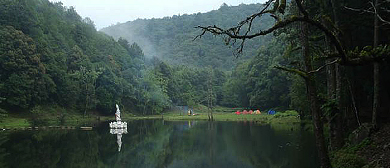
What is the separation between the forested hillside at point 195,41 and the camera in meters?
154

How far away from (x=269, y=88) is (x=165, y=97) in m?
29.4

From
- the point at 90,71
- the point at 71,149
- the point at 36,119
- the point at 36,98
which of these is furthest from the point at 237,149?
the point at 90,71

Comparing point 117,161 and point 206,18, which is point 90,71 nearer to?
point 117,161

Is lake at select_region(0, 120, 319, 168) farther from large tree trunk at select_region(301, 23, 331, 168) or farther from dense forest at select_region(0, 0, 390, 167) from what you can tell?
large tree trunk at select_region(301, 23, 331, 168)

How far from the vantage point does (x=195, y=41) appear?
540 ft

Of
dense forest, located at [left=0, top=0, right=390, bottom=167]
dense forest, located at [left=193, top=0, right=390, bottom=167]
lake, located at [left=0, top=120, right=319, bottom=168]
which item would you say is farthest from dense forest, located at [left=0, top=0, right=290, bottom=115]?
dense forest, located at [left=193, top=0, right=390, bottom=167]

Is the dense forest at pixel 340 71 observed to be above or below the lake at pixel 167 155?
above

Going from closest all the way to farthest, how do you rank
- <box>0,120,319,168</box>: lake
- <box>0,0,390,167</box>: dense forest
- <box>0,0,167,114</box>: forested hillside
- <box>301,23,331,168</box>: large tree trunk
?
<box>301,23,331,168</box>: large tree trunk < <box>0,0,390,167</box>: dense forest < <box>0,120,319,168</box>: lake < <box>0,0,167,114</box>: forested hillside

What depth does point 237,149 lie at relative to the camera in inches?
967

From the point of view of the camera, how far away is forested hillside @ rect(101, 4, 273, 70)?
504 feet

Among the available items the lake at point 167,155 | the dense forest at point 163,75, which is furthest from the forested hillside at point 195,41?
Answer: the lake at point 167,155

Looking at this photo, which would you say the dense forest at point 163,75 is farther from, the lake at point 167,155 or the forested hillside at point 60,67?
the lake at point 167,155

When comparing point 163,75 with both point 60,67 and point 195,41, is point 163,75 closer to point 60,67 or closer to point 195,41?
point 60,67

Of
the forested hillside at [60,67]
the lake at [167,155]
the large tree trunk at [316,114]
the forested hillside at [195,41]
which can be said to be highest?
the forested hillside at [195,41]
